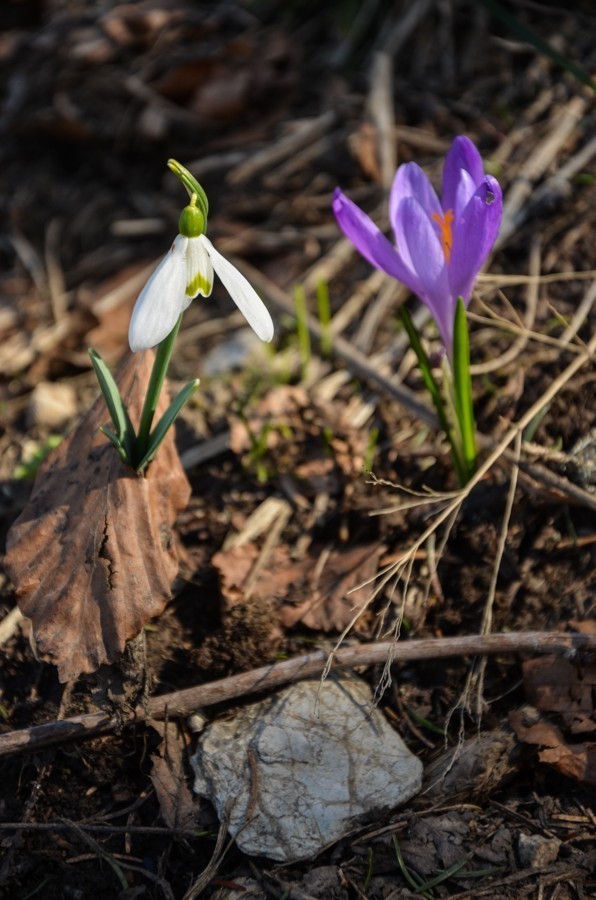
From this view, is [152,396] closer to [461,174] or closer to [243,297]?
[243,297]

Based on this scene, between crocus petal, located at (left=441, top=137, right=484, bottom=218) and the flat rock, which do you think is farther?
crocus petal, located at (left=441, top=137, right=484, bottom=218)

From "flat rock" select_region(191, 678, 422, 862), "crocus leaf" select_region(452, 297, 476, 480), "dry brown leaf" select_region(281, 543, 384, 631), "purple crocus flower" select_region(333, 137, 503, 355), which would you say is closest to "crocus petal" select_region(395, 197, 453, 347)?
"purple crocus flower" select_region(333, 137, 503, 355)

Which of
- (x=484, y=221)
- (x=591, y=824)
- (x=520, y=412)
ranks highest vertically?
(x=484, y=221)

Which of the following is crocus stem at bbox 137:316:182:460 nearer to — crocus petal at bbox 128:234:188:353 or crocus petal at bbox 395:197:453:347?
crocus petal at bbox 128:234:188:353

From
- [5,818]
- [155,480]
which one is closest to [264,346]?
[155,480]

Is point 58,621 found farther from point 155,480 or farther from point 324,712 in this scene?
point 324,712

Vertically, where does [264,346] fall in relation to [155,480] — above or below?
below

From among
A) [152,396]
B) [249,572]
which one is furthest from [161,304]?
Result: [249,572]

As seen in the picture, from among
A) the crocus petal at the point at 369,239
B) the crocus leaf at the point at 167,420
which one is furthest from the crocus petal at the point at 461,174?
the crocus leaf at the point at 167,420
